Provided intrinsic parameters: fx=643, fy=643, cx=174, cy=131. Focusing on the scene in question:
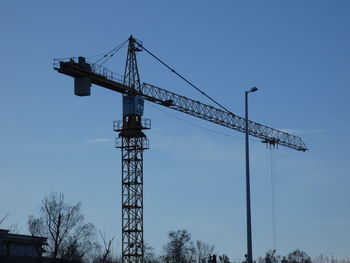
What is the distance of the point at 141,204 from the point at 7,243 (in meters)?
27.8

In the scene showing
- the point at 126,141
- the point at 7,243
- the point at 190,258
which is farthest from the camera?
the point at 190,258

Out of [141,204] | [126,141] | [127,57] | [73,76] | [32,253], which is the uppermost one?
[127,57]

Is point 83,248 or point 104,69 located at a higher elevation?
point 104,69

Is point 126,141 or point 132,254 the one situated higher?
point 126,141

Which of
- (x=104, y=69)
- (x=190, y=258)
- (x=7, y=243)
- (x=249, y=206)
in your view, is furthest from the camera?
(x=190, y=258)

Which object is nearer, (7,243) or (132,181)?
(7,243)

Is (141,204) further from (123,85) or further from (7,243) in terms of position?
(7,243)

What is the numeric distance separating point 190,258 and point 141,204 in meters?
47.1

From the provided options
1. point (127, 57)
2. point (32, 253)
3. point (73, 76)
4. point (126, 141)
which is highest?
point (127, 57)

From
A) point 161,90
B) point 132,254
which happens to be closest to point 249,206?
point 132,254

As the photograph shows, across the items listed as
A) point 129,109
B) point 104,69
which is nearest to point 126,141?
point 129,109

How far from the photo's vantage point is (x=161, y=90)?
92.9 m

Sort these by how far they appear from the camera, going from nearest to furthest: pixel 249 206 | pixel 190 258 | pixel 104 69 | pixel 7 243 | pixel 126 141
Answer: pixel 249 206 < pixel 7 243 < pixel 104 69 < pixel 126 141 < pixel 190 258

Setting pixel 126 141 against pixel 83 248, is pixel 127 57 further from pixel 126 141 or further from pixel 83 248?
pixel 83 248
